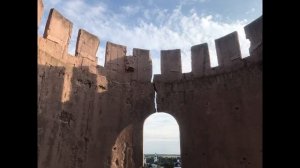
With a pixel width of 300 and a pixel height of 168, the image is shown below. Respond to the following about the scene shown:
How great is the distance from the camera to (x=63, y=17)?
877cm

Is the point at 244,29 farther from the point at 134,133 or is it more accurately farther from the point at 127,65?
the point at 134,133

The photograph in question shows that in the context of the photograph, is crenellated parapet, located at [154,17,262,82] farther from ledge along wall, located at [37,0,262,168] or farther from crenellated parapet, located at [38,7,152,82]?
crenellated parapet, located at [38,7,152,82]

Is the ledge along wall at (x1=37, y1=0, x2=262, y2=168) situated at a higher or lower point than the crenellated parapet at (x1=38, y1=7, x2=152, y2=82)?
lower

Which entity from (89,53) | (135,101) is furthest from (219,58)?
(89,53)

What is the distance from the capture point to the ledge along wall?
26.7 ft

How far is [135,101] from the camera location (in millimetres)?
10477

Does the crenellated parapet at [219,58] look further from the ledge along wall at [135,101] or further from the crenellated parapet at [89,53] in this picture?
the crenellated parapet at [89,53]

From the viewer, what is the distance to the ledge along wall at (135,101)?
8141 mm

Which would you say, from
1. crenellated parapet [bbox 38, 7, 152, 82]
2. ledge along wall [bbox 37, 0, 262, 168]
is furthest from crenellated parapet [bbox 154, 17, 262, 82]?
crenellated parapet [bbox 38, 7, 152, 82]

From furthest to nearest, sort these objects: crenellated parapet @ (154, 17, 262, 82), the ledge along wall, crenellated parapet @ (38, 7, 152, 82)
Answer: crenellated parapet @ (154, 17, 262, 82)
crenellated parapet @ (38, 7, 152, 82)
the ledge along wall

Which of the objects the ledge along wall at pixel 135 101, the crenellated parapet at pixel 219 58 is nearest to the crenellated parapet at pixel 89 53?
the ledge along wall at pixel 135 101

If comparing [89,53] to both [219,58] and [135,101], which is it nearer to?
[135,101]

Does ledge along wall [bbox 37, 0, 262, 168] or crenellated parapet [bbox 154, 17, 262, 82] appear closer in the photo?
ledge along wall [bbox 37, 0, 262, 168]

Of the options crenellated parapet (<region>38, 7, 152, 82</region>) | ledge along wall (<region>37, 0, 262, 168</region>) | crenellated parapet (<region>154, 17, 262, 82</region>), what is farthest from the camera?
crenellated parapet (<region>154, 17, 262, 82</region>)
